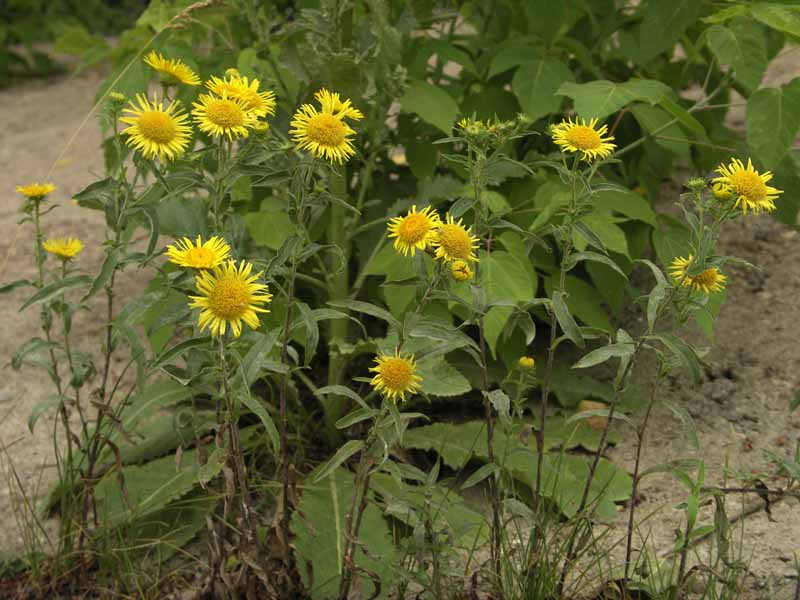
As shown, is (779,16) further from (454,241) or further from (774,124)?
(454,241)

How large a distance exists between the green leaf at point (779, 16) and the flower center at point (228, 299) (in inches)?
48.2

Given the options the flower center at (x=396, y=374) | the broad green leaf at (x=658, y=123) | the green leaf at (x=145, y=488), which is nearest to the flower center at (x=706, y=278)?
the flower center at (x=396, y=374)

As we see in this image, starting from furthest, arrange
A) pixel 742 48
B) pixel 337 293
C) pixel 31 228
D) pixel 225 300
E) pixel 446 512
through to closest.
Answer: pixel 31 228 < pixel 337 293 < pixel 742 48 < pixel 446 512 < pixel 225 300

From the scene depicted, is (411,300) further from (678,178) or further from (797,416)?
(678,178)

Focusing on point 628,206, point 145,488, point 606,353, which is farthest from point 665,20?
point 145,488

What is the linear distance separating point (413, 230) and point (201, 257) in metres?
0.31

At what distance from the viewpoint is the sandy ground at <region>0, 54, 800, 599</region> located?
1965mm

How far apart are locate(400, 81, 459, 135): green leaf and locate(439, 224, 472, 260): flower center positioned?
0.77 m

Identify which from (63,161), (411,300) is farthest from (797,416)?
(63,161)

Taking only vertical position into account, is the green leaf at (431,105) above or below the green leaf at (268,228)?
above

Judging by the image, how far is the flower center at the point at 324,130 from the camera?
1.45m

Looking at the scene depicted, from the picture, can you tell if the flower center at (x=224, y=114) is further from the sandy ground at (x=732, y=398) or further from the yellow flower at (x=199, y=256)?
the sandy ground at (x=732, y=398)

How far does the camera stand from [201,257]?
1319 mm

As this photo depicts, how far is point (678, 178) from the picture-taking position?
3197 mm
